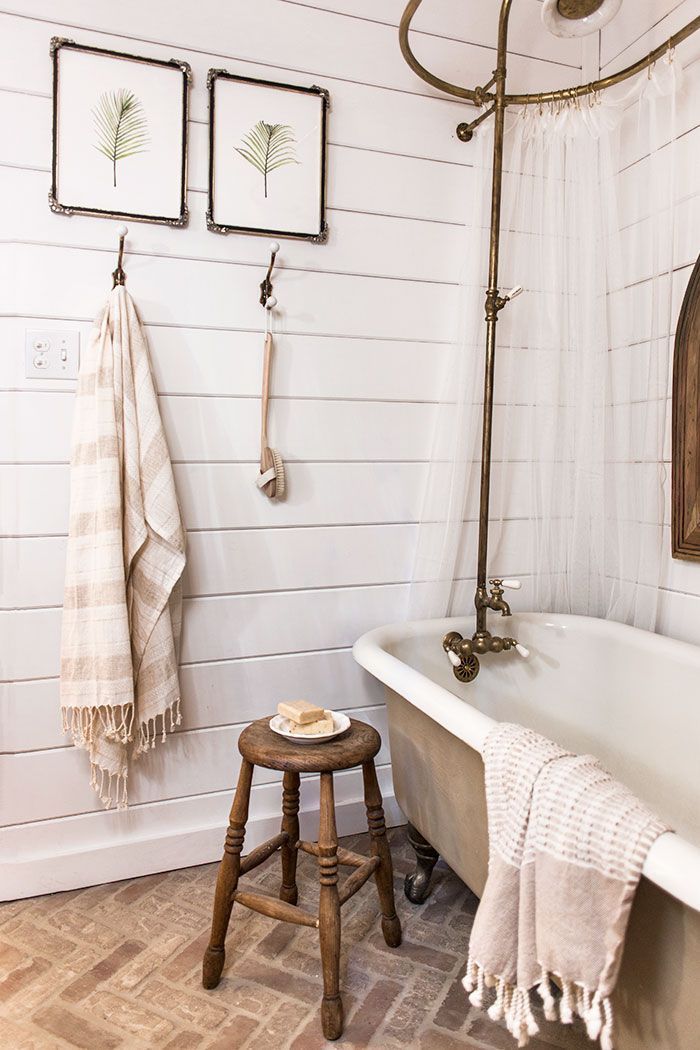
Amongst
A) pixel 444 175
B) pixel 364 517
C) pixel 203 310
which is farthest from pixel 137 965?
pixel 444 175

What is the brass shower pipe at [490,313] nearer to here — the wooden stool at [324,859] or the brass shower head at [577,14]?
the brass shower head at [577,14]

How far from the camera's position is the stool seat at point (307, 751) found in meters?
1.61

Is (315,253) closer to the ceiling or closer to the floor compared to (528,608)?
closer to the ceiling

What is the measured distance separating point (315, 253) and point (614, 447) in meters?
1.00

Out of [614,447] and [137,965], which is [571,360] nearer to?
[614,447]

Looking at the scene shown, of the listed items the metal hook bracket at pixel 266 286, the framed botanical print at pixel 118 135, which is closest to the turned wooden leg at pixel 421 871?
the metal hook bracket at pixel 266 286

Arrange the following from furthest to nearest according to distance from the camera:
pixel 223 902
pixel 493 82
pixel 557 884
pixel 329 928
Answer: pixel 493 82, pixel 223 902, pixel 329 928, pixel 557 884

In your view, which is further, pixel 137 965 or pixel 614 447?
pixel 614 447

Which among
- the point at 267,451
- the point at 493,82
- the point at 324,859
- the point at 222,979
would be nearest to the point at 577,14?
the point at 493,82

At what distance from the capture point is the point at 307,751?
1645 mm

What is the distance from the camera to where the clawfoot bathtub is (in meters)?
1.08

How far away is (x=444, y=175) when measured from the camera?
2328 mm

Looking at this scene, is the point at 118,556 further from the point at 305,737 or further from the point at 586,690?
the point at 586,690

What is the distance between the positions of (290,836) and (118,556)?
81cm
